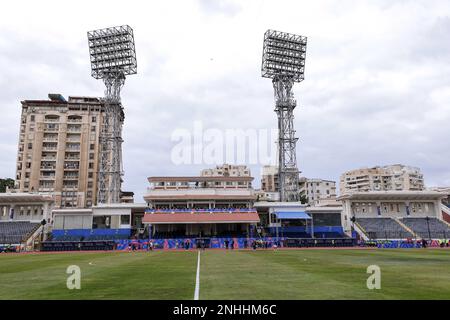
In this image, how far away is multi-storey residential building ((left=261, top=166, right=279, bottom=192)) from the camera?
536 feet

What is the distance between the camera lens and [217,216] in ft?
231

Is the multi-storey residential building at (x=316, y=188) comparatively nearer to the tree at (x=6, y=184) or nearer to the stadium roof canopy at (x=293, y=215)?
the stadium roof canopy at (x=293, y=215)

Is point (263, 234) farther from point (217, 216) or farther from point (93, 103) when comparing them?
point (93, 103)

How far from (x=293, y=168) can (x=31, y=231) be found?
54689 mm

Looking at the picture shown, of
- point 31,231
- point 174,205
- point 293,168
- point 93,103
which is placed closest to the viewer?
point 31,231

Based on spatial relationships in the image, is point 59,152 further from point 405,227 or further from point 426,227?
point 426,227

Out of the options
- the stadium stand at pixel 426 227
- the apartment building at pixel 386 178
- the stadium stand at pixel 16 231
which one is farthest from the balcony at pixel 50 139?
the apartment building at pixel 386 178

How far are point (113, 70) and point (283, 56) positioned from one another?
128 feet

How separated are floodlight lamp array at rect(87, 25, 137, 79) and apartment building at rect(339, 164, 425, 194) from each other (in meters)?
112

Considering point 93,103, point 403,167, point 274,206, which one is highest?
point 93,103

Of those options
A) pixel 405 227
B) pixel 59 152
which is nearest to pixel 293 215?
pixel 405 227

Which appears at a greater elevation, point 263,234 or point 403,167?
Result: point 403,167
